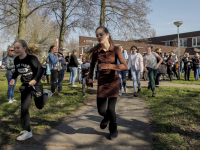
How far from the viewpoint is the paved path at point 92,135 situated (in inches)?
126

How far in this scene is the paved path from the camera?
3193mm

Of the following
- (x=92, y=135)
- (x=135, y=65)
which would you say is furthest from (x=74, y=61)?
(x=92, y=135)

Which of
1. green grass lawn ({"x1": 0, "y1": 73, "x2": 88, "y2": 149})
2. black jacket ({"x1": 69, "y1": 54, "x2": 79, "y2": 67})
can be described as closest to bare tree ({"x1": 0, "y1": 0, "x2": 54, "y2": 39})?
black jacket ({"x1": 69, "y1": 54, "x2": 79, "y2": 67})

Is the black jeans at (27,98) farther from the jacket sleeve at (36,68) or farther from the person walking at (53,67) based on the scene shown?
the person walking at (53,67)

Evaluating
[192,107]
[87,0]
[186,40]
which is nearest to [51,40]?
[87,0]

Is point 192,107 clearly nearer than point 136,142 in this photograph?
No

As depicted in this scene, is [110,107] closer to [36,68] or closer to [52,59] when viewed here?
[36,68]

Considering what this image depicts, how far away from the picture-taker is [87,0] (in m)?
15.4

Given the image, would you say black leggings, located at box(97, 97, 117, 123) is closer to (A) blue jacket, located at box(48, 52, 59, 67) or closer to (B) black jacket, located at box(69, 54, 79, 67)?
(A) blue jacket, located at box(48, 52, 59, 67)

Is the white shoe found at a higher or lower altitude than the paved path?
higher

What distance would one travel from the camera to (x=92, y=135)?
3678mm

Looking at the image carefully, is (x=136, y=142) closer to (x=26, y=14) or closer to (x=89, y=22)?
(x=26, y=14)

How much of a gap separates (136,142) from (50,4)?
1352 cm

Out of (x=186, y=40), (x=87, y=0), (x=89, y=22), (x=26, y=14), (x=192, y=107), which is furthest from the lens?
(x=186, y=40)
